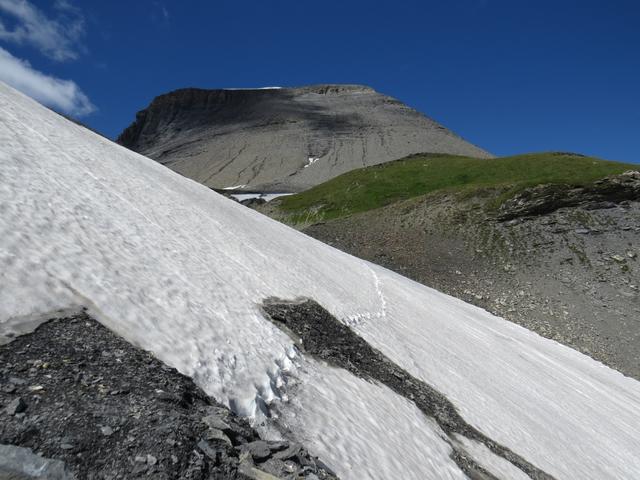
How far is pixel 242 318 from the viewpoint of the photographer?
810 cm

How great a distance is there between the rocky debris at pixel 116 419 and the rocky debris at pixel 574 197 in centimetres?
4664

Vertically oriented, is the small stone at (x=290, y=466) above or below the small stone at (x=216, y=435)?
below

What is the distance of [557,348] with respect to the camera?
86.2ft

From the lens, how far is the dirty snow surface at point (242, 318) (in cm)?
594

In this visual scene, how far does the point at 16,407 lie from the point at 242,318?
15.1 ft

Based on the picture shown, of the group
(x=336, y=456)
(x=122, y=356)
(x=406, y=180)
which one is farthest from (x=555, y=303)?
(x=406, y=180)

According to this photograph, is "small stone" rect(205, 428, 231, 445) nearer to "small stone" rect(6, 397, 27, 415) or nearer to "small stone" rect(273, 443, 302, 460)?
"small stone" rect(273, 443, 302, 460)

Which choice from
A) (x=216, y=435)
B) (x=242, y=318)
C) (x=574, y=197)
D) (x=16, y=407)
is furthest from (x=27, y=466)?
(x=574, y=197)

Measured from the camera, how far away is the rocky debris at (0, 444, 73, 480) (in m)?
3.18

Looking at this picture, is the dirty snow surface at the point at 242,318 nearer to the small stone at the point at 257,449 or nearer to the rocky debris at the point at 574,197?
the small stone at the point at 257,449

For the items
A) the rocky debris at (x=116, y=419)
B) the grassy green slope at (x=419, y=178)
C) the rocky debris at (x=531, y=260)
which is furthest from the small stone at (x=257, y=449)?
the grassy green slope at (x=419, y=178)

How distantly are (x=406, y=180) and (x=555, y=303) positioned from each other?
5108 centimetres

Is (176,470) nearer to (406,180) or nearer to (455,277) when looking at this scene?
(455,277)

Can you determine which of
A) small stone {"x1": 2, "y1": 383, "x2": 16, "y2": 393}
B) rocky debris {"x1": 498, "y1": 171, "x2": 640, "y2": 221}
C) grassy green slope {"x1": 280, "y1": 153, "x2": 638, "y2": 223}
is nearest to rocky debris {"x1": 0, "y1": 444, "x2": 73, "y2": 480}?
small stone {"x1": 2, "y1": 383, "x2": 16, "y2": 393}
